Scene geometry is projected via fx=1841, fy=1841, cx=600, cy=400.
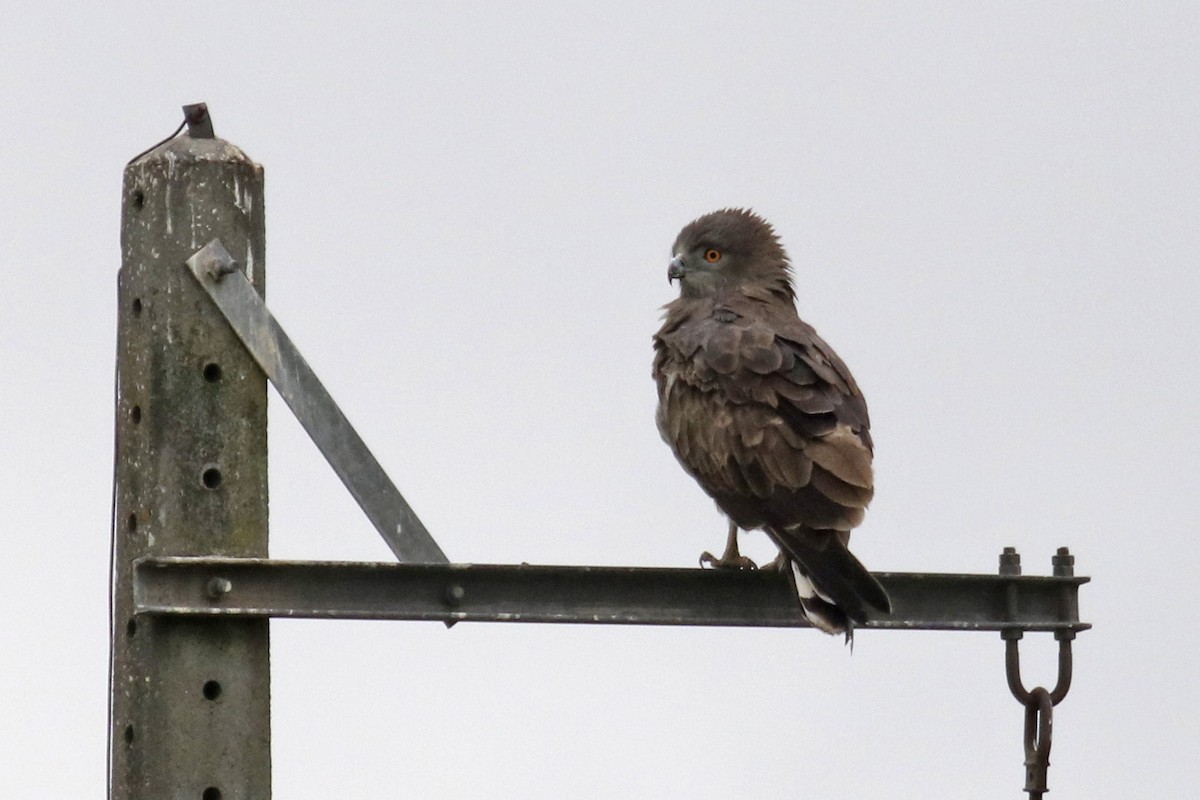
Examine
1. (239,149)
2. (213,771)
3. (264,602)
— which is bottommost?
(213,771)

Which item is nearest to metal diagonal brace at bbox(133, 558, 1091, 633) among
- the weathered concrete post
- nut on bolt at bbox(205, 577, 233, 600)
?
nut on bolt at bbox(205, 577, 233, 600)

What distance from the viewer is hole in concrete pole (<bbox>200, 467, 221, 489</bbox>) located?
18.9 ft

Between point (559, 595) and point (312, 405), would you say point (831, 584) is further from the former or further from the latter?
point (312, 405)

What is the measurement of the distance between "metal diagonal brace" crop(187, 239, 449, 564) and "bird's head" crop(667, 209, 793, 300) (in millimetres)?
3449

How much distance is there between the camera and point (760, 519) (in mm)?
7023

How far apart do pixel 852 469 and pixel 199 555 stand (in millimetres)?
2570

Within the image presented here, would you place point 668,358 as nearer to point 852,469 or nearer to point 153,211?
point 852,469

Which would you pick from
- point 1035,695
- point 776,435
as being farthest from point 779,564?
point 1035,695

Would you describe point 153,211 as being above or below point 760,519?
above

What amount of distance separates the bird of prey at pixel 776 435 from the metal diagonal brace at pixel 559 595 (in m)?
0.20

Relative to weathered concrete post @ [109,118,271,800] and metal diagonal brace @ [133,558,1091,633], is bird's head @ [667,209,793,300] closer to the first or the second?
metal diagonal brace @ [133,558,1091,633]

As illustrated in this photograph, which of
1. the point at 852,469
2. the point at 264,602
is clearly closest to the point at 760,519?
the point at 852,469

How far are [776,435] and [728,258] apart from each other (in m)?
2.23

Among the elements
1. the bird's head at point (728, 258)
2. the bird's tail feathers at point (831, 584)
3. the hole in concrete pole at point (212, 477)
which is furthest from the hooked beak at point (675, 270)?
the hole in concrete pole at point (212, 477)
